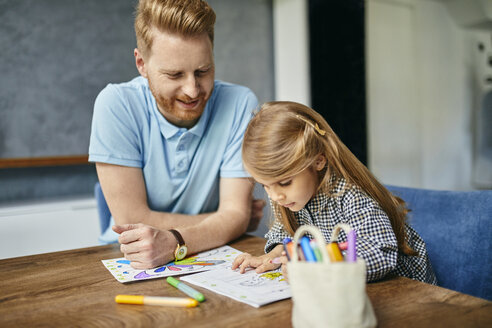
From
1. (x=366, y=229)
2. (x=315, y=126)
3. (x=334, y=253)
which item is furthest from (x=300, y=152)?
(x=334, y=253)

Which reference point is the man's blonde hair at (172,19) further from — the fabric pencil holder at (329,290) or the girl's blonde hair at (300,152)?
the fabric pencil holder at (329,290)

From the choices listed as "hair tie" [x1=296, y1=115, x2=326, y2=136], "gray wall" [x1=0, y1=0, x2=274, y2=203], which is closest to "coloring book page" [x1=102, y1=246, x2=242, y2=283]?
"hair tie" [x1=296, y1=115, x2=326, y2=136]

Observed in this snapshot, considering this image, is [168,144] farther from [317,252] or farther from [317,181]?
[317,252]

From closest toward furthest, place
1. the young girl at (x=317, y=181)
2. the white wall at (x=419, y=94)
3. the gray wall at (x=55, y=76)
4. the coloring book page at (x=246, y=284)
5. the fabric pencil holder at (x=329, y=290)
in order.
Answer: the fabric pencil holder at (x=329, y=290)
the coloring book page at (x=246, y=284)
the young girl at (x=317, y=181)
the gray wall at (x=55, y=76)
the white wall at (x=419, y=94)

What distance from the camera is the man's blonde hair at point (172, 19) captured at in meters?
1.28

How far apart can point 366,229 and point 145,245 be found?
0.53 meters

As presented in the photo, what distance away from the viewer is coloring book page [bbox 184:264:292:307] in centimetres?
78

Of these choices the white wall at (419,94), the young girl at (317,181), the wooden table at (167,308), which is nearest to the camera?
the wooden table at (167,308)

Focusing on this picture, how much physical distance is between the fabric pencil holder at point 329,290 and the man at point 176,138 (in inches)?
24.3

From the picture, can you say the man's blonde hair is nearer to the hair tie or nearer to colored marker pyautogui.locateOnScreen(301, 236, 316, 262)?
the hair tie

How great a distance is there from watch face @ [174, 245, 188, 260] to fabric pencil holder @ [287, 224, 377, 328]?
57cm

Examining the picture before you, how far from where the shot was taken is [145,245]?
105cm

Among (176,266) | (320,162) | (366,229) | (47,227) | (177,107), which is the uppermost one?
(177,107)

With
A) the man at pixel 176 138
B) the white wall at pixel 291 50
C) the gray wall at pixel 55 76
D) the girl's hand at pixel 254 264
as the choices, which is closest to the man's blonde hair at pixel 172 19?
the man at pixel 176 138
